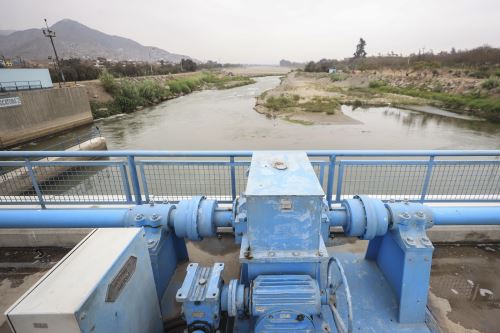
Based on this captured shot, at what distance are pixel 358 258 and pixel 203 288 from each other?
6.84 ft

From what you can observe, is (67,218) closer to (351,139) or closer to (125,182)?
(125,182)

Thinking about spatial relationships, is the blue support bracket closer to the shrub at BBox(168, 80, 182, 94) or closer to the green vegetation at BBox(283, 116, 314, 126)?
the green vegetation at BBox(283, 116, 314, 126)

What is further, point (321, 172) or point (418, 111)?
point (418, 111)

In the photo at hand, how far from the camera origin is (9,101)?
18.2m

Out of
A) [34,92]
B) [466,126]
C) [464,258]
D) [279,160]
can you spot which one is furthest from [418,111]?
[34,92]

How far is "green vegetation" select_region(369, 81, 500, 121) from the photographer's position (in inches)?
966

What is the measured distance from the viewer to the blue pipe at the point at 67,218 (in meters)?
2.81

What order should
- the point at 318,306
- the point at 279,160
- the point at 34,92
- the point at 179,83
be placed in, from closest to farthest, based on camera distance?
1. the point at 318,306
2. the point at 279,160
3. the point at 34,92
4. the point at 179,83

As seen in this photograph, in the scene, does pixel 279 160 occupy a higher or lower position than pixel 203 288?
higher

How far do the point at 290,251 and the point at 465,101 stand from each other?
34.5 metres

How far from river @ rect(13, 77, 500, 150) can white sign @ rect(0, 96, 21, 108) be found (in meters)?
2.83

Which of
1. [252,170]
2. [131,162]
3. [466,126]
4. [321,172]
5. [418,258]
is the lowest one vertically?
[466,126]

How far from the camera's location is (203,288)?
6.81ft

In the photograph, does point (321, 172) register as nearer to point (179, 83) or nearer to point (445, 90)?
point (445, 90)
